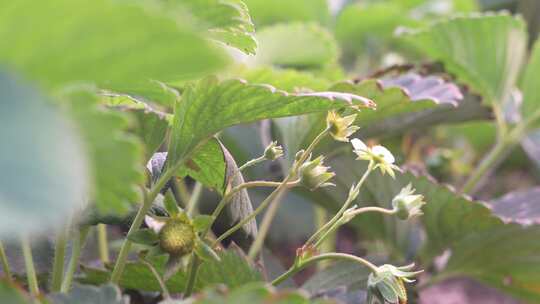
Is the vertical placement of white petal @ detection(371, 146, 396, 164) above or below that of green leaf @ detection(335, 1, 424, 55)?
above

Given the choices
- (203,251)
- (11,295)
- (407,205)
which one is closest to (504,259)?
(407,205)

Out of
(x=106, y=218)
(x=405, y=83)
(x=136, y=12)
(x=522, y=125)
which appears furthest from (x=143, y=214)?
(x=522, y=125)

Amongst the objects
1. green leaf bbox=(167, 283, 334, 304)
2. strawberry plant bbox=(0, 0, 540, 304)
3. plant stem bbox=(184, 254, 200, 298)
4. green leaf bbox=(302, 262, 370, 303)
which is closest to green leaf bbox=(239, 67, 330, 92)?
strawberry plant bbox=(0, 0, 540, 304)

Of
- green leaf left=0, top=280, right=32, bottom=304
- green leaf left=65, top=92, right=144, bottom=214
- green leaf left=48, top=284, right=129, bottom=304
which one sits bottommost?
green leaf left=48, top=284, right=129, bottom=304

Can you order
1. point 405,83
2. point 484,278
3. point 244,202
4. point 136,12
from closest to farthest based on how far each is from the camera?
point 136,12, point 244,202, point 405,83, point 484,278

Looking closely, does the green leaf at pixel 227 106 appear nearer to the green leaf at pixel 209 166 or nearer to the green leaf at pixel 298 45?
the green leaf at pixel 209 166

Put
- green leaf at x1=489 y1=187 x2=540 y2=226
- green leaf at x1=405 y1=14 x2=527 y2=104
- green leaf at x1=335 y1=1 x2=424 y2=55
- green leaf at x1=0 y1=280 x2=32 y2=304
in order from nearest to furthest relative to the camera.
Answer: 1. green leaf at x1=0 y1=280 x2=32 y2=304
2. green leaf at x1=489 y1=187 x2=540 y2=226
3. green leaf at x1=405 y1=14 x2=527 y2=104
4. green leaf at x1=335 y1=1 x2=424 y2=55

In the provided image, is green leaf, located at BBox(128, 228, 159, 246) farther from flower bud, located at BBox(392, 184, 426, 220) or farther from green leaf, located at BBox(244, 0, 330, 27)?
green leaf, located at BBox(244, 0, 330, 27)

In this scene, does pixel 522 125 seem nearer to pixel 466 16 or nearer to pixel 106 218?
pixel 466 16
